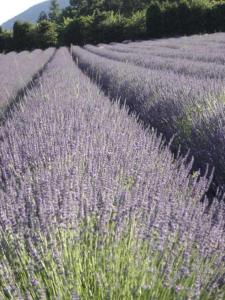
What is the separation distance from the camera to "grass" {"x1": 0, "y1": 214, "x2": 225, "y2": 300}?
1807 millimetres

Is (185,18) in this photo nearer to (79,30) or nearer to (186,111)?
(79,30)

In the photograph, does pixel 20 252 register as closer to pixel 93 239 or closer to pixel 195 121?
pixel 93 239

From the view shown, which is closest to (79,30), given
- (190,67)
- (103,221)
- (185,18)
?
(185,18)

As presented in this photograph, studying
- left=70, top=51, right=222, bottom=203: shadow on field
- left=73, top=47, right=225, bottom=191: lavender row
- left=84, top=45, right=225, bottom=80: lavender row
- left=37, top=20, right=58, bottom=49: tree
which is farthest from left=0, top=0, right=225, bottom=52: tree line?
left=73, top=47, right=225, bottom=191: lavender row

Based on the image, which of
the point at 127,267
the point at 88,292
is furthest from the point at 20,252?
the point at 127,267

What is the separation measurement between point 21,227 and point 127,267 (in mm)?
475

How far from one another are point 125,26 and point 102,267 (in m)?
32.3

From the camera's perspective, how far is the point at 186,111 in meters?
5.06

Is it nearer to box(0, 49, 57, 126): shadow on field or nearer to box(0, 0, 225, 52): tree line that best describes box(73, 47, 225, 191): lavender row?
box(0, 49, 57, 126): shadow on field

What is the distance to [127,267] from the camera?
191 cm

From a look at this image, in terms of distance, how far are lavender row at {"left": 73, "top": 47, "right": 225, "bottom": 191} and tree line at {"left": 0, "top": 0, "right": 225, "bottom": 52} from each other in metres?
21.3

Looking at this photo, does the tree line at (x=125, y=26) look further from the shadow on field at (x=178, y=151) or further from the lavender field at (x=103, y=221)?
the lavender field at (x=103, y=221)

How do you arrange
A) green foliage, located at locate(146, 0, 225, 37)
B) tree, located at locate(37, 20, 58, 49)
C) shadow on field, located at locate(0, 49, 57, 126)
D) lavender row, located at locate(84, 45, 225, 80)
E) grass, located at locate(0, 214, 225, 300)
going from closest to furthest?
1. grass, located at locate(0, 214, 225, 300)
2. shadow on field, located at locate(0, 49, 57, 126)
3. lavender row, located at locate(84, 45, 225, 80)
4. green foliage, located at locate(146, 0, 225, 37)
5. tree, located at locate(37, 20, 58, 49)

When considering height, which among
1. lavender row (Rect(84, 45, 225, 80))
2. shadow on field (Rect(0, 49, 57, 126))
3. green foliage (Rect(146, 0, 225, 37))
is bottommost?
green foliage (Rect(146, 0, 225, 37))
